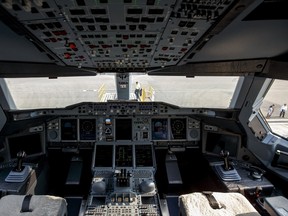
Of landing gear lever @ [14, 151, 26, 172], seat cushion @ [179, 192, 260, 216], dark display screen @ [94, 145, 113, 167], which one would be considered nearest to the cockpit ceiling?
landing gear lever @ [14, 151, 26, 172]

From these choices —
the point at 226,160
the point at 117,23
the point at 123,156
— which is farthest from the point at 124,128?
the point at 117,23

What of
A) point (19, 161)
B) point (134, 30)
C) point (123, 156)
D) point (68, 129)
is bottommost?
point (123, 156)

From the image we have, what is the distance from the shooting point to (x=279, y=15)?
1646 mm

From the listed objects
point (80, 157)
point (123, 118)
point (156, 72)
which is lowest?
point (80, 157)

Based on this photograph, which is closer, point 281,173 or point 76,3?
point 76,3

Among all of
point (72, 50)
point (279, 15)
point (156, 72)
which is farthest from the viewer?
point (156, 72)

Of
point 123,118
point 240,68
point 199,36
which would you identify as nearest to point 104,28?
point 199,36

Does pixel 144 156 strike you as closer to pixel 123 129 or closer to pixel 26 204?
pixel 123 129

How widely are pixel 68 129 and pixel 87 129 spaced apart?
0.35 meters

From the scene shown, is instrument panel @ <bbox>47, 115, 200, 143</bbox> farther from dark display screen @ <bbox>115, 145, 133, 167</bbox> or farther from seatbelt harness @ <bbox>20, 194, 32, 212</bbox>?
seatbelt harness @ <bbox>20, 194, 32, 212</bbox>

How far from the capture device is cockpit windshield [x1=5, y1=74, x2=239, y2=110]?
30.0ft

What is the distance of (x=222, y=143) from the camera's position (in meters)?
4.43

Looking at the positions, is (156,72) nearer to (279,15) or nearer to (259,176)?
(259,176)

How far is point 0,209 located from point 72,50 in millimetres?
1666
